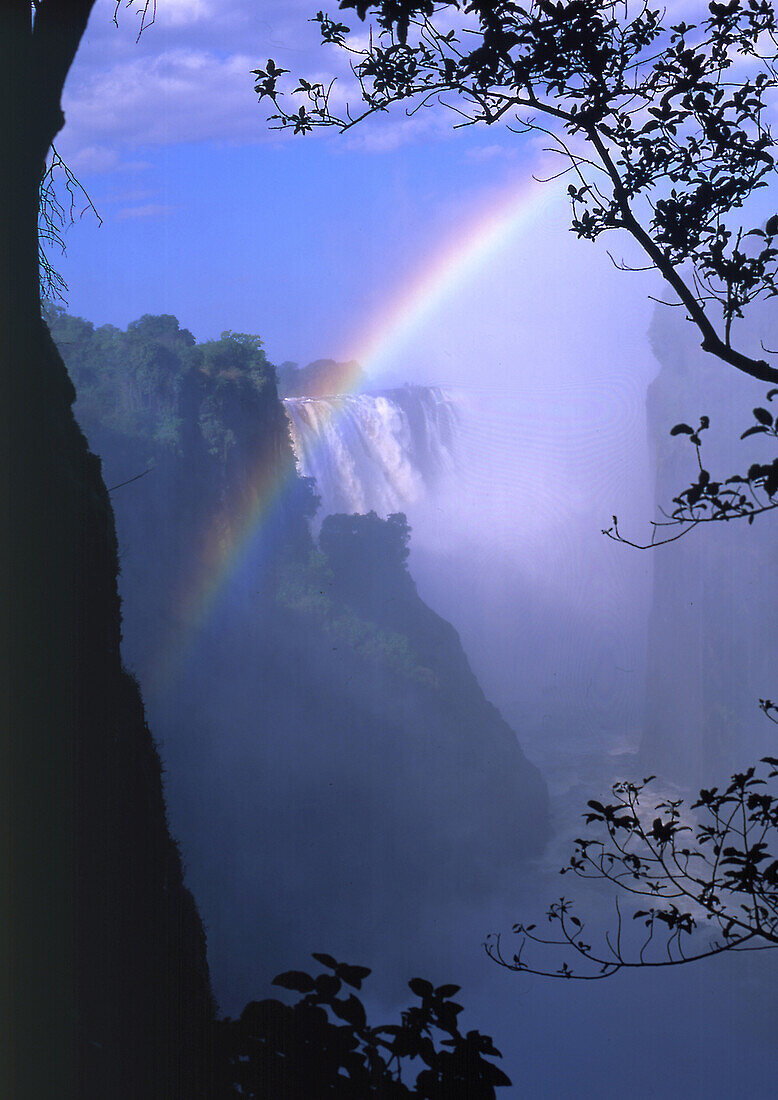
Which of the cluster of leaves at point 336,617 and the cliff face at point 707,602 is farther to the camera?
the cliff face at point 707,602

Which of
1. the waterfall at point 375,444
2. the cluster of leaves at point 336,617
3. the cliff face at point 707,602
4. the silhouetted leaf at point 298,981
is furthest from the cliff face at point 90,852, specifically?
the cliff face at point 707,602

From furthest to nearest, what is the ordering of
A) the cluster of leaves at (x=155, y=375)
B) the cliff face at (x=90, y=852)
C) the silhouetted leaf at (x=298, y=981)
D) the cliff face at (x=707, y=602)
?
the cliff face at (x=707, y=602), the cluster of leaves at (x=155, y=375), the cliff face at (x=90, y=852), the silhouetted leaf at (x=298, y=981)

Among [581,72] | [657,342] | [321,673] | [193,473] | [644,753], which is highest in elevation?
[657,342]

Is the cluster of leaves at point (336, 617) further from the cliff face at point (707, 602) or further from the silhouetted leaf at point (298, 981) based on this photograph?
the silhouetted leaf at point (298, 981)

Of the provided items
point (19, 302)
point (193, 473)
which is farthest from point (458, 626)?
point (19, 302)

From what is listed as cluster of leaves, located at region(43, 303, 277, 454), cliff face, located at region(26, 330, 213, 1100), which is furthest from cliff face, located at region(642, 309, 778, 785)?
cliff face, located at region(26, 330, 213, 1100)

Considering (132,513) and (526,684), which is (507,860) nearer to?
(132,513)
